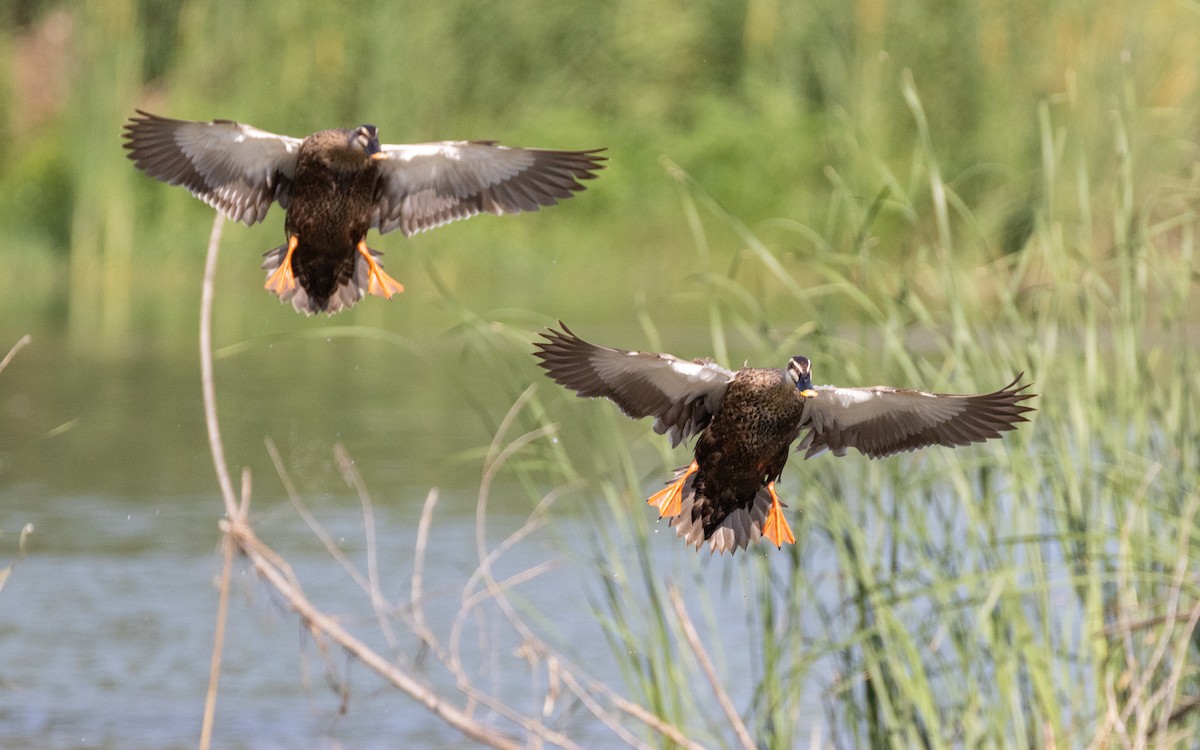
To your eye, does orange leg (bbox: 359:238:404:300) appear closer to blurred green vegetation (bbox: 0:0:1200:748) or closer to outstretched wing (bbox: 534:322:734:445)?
outstretched wing (bbox: 534:322:734:445)

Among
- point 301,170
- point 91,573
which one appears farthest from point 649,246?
point 301,170

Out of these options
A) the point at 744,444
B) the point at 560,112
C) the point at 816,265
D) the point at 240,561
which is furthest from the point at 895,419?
the point at 560,112

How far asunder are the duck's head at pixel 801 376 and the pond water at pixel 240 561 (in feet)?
4.24

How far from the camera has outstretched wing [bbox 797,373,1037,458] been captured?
6.80 feet

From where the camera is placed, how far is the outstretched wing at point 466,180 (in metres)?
2.28

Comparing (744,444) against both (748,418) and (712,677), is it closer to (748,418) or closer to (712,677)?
(748,418)

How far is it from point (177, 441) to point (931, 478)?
10.8m

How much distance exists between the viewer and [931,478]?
4164 millimetres

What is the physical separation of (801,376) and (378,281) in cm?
52

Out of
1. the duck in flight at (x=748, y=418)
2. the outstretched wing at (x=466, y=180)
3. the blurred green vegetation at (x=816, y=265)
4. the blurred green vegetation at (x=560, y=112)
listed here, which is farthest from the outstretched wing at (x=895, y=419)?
the blurred green vegetation at (x=560, y=112)

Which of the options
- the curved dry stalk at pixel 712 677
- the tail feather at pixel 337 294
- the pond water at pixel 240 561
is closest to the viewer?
the tail feather at pixel 337 294

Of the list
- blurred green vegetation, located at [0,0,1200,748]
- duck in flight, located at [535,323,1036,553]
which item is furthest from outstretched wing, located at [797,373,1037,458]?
blurred green vegetation, located at [0,0,1200,748]

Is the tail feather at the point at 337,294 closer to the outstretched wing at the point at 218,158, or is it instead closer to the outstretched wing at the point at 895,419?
the outstretched wing at the point at 218,158

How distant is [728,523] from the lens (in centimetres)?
216
